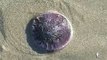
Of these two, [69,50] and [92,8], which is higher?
[92,8]

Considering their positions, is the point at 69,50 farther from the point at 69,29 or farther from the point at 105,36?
the point at 105,36

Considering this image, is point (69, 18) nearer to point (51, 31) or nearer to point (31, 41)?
point (51, 31)

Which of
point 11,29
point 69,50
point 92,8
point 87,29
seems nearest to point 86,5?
point 92,8

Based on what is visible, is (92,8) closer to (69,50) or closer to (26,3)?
(69,50)

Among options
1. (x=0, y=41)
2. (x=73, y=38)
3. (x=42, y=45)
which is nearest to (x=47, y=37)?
(x=42, y=45)
